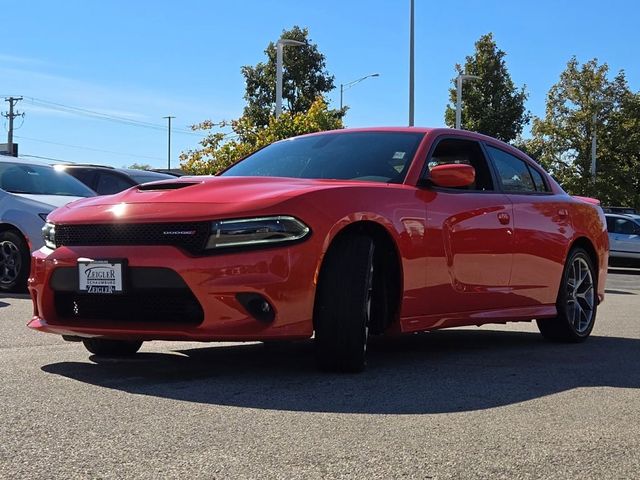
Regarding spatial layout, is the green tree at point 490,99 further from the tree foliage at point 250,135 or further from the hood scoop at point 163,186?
the hood scoop at point 163,186

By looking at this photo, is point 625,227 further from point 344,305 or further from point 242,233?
point 242,233

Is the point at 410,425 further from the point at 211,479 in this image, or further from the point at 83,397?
the point at 83,397

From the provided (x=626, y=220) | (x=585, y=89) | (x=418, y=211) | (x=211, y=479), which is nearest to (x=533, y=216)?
(x=418, y=211)

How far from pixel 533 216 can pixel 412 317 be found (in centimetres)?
170

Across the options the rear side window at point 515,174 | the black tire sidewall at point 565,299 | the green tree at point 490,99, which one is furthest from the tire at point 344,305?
the green tree at point 490,99

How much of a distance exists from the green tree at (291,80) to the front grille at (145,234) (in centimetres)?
4430

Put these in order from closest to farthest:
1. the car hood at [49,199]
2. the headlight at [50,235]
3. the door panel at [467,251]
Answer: the headlight at [50,235], the door panel at [467,251], the car hood at [49,199]

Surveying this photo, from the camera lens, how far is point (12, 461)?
286 cm

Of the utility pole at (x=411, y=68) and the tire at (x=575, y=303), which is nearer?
the tire at (x=575, y=303)

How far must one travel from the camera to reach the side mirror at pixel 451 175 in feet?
17.0

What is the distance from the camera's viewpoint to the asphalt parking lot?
2922 millimetres

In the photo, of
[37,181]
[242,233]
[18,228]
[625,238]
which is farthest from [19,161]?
[625,238]

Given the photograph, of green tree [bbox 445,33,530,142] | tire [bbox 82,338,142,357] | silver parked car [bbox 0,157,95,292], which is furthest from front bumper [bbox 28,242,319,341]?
green tree [bbox 445,33,530,142]

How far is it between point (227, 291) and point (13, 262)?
5748 millimetres
